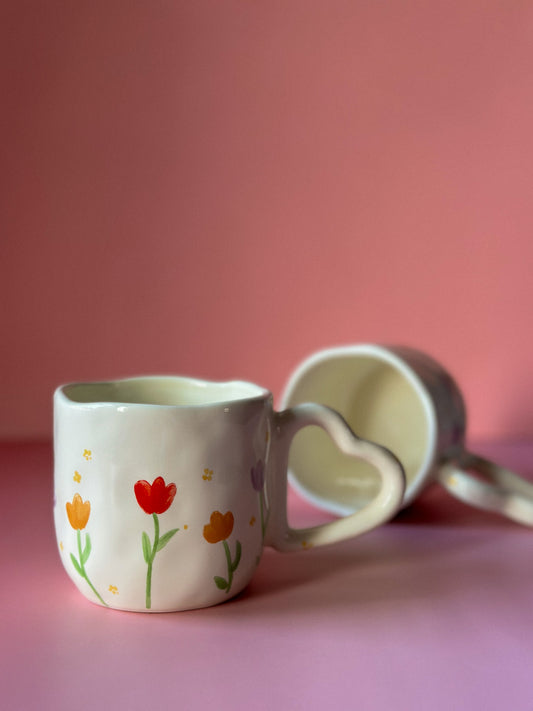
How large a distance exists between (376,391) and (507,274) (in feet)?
1.21

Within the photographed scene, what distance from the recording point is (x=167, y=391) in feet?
2.28

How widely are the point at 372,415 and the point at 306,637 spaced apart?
414 mm

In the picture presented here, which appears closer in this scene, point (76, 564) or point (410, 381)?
point (76, 564)

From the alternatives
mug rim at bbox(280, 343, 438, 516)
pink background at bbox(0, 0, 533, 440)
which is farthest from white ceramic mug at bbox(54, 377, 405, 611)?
pink background at bbox(0, 0, 533, 440)

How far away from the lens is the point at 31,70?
1116mm

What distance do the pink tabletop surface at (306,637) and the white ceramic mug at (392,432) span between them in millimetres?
51

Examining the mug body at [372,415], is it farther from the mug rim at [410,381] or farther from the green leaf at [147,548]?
the green leaf at [147,548]

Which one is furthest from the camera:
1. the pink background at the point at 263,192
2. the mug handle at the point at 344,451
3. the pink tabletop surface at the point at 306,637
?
the pink background at the point at 263,192

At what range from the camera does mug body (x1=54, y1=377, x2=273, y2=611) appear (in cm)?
54

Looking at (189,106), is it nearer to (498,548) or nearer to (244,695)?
(498,548)

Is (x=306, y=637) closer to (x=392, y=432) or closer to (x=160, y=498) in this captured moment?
(x=160, y=498)

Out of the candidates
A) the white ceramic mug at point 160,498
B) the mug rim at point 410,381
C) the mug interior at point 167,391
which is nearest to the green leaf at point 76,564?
the white ceramic mug at point 160,498

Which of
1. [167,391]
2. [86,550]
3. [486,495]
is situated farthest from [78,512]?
[486,495]

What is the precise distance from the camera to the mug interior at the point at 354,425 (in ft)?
2.82
